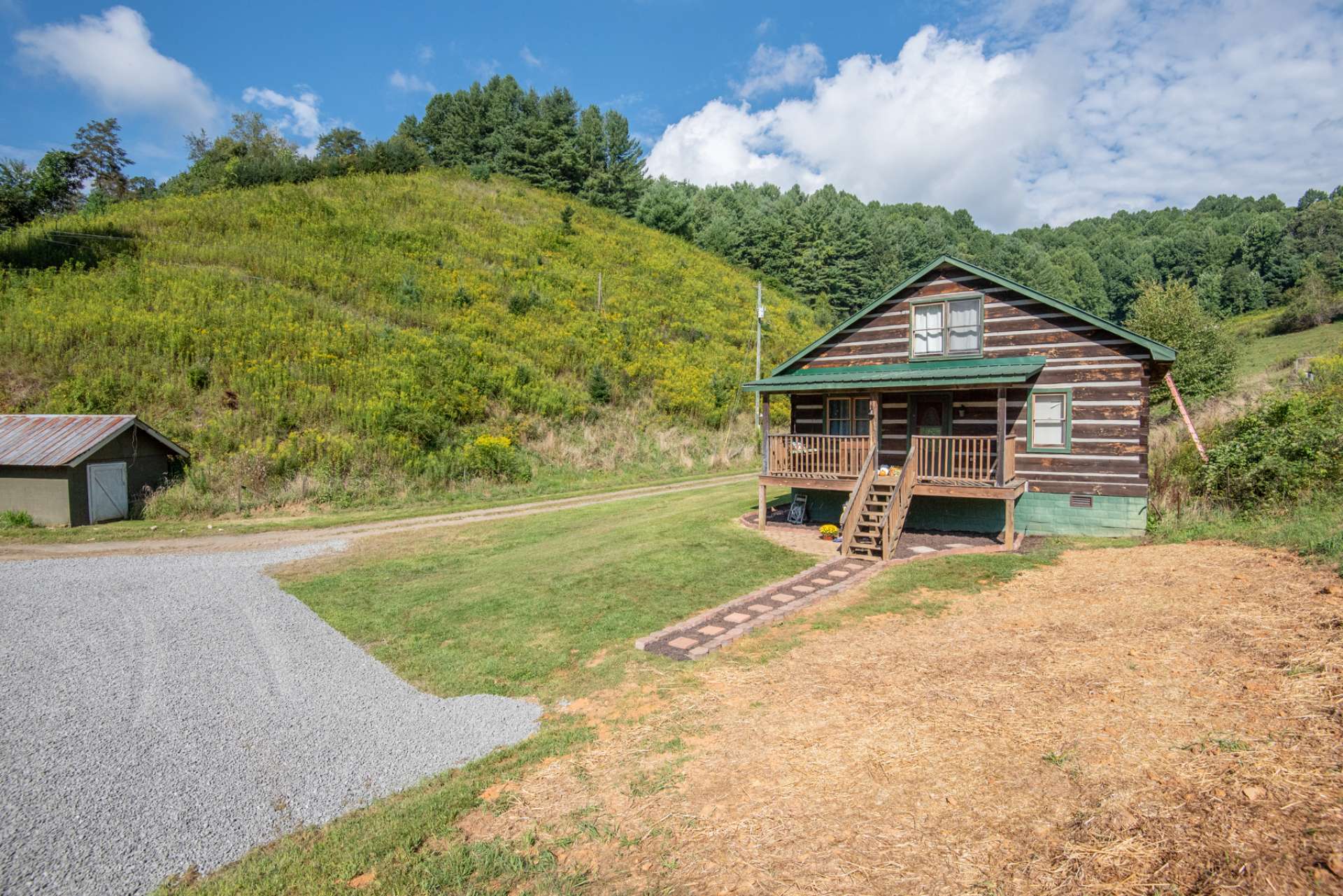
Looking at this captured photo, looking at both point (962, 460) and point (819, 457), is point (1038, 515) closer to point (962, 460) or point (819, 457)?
point (962, 460)

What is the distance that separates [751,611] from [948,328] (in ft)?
32.9

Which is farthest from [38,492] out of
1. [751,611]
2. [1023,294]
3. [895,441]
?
[1023,294]

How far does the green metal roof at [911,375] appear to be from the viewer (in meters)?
13.6

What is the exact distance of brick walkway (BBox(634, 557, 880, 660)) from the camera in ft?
27.9

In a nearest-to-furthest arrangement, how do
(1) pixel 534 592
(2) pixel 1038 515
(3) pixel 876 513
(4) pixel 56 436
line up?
1. (1) pixel 534 592
2. (3) pixel 876 513
3. (2) pixel 1038 515
4. (4) pixel 56 436

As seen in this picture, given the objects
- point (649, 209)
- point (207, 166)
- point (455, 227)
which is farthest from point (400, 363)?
point (649, 209)

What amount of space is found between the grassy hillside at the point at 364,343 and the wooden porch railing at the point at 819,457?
39.2 feet

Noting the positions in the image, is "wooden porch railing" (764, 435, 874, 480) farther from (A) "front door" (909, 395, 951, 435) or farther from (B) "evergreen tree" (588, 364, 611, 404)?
(B) "evergreen tree" (588, 364, 611, 404)

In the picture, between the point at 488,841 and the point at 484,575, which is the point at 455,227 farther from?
the point at 488,841

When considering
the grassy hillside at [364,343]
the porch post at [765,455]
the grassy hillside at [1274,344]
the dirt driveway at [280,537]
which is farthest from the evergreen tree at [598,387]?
the grassy hillside at [1274,344]

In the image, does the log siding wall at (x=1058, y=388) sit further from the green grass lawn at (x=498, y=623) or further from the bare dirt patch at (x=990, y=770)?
the bare dirt patch at (x=990, y=770)

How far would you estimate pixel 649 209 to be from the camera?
62719 millimetres

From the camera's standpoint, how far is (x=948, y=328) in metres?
16.1

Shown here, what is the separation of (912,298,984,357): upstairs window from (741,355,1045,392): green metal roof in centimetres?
33
